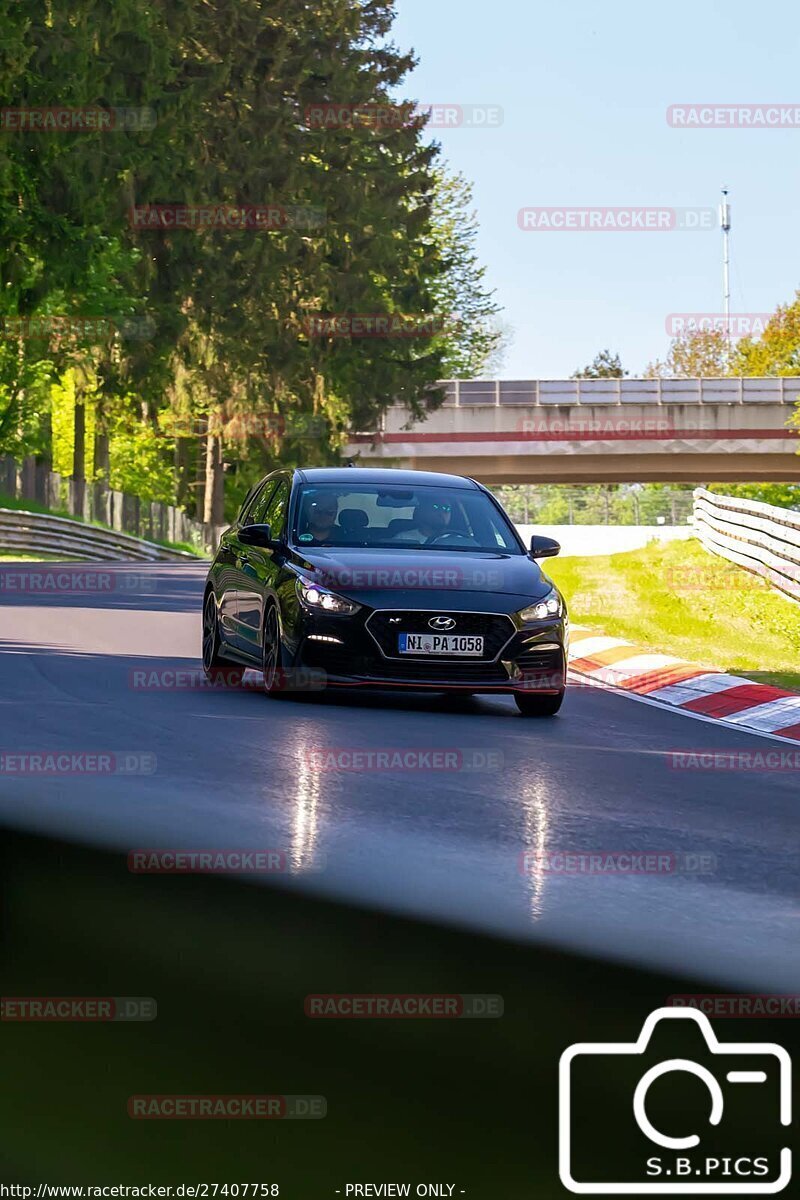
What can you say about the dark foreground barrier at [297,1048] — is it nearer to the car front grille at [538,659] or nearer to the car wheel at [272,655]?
the car front grille at [538,659]

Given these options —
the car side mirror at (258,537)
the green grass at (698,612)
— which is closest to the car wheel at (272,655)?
the car side mirror at (258,537)

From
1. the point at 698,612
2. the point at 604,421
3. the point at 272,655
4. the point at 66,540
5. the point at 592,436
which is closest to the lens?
the point at 272,655

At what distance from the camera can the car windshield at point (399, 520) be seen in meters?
15.1

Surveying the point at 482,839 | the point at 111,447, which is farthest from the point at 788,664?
the point at 111,447

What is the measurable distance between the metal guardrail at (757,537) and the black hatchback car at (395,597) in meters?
12.6

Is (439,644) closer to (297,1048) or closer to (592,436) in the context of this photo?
(297,1048)

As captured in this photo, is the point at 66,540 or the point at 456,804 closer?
the point at 456,804

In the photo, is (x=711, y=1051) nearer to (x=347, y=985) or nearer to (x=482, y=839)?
(x=347, y=985)

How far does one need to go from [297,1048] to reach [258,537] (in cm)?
1013

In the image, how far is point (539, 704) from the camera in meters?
14.3

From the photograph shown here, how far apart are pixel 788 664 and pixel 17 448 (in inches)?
1635

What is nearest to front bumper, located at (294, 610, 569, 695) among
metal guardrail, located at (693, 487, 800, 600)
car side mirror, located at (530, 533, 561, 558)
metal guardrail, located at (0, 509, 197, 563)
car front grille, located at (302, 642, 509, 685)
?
car front grille, located at (302, 642, 509, 685)

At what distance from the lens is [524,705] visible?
46.9 feet

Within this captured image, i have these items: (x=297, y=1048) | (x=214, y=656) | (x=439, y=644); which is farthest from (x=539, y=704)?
(x=297, y=1048)
